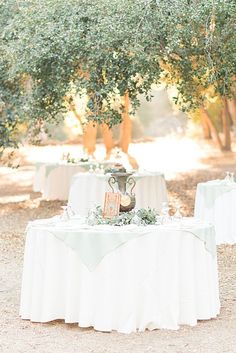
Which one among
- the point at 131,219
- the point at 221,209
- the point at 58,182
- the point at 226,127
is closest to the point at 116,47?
the point at 221,209

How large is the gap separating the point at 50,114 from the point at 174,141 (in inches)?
1177

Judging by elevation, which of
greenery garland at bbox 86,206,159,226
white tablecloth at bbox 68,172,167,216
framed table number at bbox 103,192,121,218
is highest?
white tablecloth at bbox 68,172,167,216

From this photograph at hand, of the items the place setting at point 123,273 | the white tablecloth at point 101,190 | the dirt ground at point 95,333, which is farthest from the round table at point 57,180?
the place setting at point 123,273

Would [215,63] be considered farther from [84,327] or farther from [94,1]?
[84,327]

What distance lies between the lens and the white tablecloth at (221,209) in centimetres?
1359

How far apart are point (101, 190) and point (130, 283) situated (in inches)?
338
